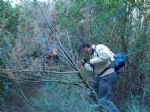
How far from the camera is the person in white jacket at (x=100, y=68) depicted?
307 inches

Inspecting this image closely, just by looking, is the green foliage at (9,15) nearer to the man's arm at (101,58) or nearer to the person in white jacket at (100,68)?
the person in white jacket at (100,68)

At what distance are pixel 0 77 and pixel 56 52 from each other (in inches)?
55.1

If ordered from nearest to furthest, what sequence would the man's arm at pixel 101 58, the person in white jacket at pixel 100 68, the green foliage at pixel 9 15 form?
the man's arm at pixel 101 58
the person in white jacket at pixel 100 68
the green foliage at pixel 9 15

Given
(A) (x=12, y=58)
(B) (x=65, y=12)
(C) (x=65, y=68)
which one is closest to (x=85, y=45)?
(C) (x=65, y=68)

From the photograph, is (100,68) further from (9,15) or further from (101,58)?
(9,15)

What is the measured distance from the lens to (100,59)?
25.2 feet

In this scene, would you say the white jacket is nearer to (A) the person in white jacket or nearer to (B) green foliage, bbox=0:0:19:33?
(A) the person in white jacket

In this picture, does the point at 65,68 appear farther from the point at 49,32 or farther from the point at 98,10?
the point at 98,10

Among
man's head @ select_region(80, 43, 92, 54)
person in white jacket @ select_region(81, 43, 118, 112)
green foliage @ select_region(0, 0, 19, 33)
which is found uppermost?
green foliage @ select_region(0, 0, 19, 33)

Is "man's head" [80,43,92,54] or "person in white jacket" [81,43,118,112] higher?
"man's head" [80,43,92,54]

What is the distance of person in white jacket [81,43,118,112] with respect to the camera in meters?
7.79

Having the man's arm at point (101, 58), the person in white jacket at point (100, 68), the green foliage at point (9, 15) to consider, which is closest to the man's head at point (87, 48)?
the person in white jacket at point (100, 68)

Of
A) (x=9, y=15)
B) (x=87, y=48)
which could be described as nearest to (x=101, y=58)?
(x=87, y=48)

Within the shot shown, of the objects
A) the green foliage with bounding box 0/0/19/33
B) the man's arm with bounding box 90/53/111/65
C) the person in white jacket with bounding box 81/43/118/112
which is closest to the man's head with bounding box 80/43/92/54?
the person in white jacket with bounding box 81/43/118/112
